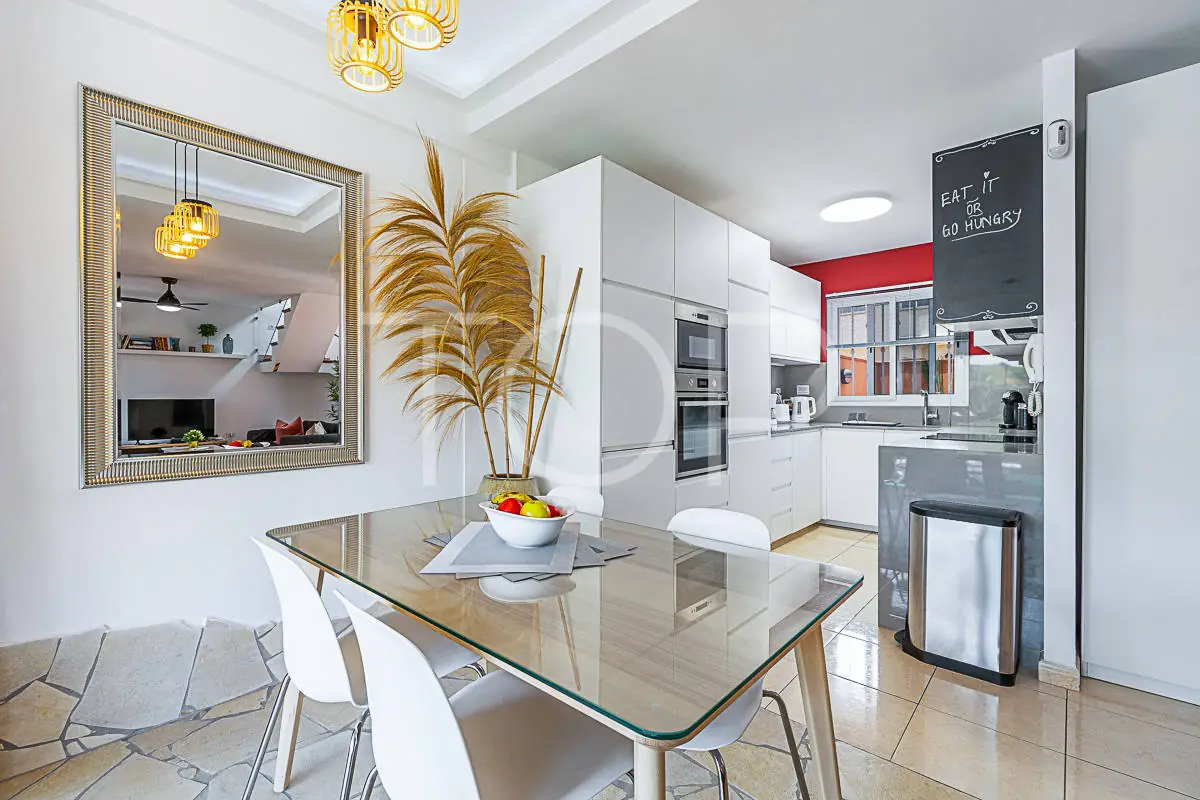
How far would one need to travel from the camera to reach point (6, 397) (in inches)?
66.3

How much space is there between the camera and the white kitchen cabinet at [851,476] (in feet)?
15.0

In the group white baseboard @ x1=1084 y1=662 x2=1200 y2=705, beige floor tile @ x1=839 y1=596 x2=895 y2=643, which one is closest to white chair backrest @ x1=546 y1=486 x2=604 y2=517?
beige floor tile @ x1=839 y1=596 x2=895 y2=643

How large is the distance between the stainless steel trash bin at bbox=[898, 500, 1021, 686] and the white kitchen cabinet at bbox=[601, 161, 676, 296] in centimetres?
164

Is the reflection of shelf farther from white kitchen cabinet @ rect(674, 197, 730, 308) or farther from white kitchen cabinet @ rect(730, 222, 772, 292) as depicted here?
white kitchen cabinet @ rect(730, 222, 772, 292)

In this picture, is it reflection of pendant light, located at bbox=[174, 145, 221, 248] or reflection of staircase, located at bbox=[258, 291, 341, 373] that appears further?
reflection of staircase, located at bbox=[258, 291, 341, 373]

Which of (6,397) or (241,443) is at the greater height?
(6,397)

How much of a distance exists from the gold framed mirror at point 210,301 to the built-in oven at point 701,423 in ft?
5.30

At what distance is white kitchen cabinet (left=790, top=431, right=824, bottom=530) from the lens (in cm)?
438

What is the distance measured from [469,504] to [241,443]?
90 centimetres

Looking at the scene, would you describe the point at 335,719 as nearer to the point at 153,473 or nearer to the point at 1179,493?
the point at 153,473

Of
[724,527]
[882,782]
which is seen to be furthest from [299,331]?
[882,782]

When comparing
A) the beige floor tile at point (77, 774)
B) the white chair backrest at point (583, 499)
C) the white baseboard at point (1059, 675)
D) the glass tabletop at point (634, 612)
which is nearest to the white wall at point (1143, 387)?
the white baseboard at point (1059, 675)

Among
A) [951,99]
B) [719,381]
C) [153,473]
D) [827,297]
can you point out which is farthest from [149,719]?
[827,297]

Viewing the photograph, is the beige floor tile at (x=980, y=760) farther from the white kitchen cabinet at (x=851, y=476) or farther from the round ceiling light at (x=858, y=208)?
the round ceiling light at (x=858, y=208)
